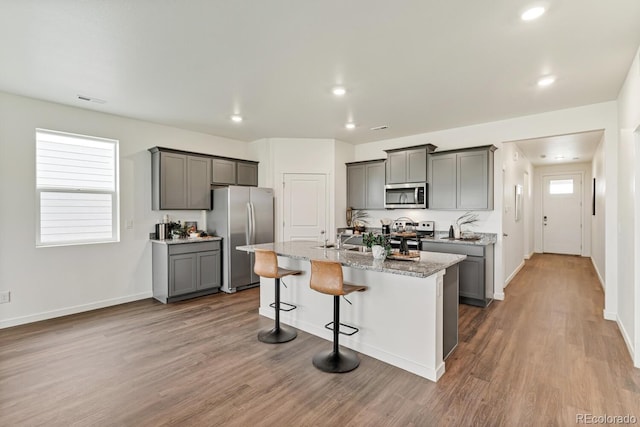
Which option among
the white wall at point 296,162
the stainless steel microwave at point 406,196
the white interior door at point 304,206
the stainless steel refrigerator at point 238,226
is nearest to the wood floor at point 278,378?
the stainless steel refrigerator at point 238,226

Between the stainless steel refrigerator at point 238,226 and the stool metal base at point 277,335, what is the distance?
1923mm

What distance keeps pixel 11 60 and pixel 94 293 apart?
9.66 ft

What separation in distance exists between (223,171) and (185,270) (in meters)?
1.83

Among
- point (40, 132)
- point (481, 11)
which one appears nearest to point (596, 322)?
point (481, 11)

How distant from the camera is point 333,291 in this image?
2.69 meters

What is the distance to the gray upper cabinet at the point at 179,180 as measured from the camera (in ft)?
15.8

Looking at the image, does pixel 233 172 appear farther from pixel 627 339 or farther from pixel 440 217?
pixel 627 339

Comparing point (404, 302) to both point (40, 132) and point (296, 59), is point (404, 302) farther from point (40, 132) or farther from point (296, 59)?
point (40, 132)

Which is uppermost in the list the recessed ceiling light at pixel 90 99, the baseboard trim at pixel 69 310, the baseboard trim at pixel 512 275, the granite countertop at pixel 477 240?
the recessed ceiling light at pixel 90 99

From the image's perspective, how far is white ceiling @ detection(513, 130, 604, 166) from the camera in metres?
5.54

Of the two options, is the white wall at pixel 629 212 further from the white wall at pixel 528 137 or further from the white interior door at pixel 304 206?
the white interior door at pixel 304 206

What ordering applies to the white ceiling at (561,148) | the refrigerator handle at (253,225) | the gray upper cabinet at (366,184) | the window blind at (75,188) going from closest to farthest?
the window blind at (75,188) → the refrigerator handle at (253,225) → the white ceiling at (561,148) → the gray upper cabinet at (366,184)

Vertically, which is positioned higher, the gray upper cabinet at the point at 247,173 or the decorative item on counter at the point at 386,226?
the gray upper cabinet at the point at 247,173

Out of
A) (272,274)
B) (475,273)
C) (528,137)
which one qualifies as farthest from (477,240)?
(272,274)
